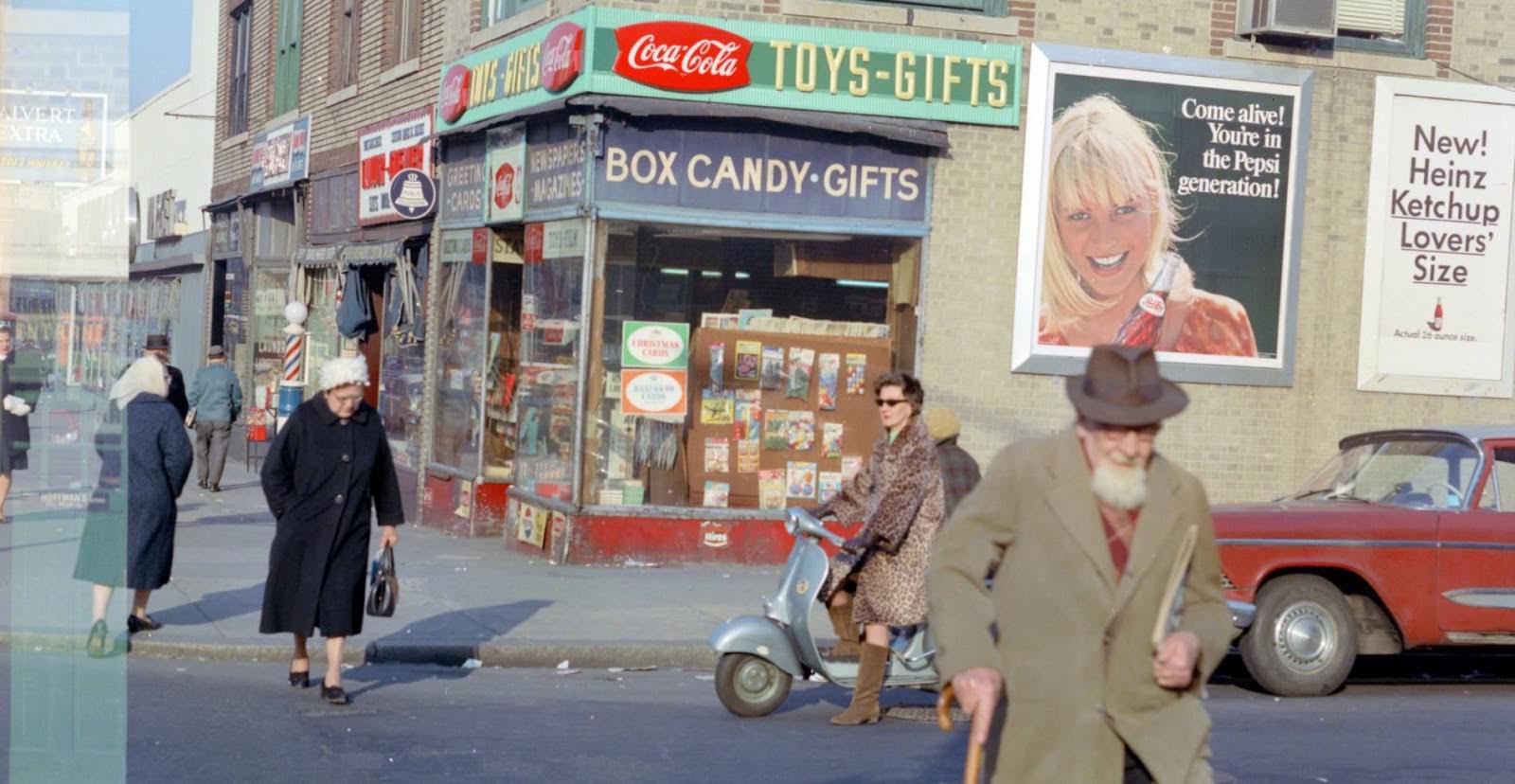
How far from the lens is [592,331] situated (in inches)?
602

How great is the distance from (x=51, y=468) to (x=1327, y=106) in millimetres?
13638

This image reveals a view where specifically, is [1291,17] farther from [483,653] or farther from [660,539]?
[483,653]

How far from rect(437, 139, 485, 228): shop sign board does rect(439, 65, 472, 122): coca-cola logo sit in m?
0.33

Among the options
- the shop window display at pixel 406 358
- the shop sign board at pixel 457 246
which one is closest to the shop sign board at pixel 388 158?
the shop sign board at pixel 457 246

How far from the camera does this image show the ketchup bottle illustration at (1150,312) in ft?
52.6

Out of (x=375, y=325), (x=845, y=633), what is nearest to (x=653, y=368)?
(x=845, y=633)

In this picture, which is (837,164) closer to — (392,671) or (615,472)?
(615,472)

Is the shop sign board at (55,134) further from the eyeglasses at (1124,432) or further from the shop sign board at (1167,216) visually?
the shop sign board at (1167,216)

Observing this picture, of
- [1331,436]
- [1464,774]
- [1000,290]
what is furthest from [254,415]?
[1464,774]

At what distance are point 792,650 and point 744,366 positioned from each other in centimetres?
627

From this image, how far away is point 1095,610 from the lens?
467cm

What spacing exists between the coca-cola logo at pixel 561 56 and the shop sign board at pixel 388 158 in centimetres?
392

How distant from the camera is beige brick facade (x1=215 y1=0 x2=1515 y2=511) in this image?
15711 mm

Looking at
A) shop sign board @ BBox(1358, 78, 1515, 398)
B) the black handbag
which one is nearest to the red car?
the black handbag
